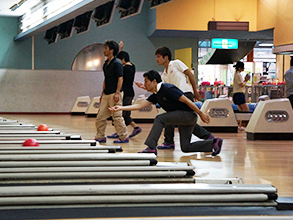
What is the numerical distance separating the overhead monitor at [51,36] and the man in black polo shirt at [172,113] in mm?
9483

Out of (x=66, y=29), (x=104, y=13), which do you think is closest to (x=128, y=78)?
(x=104, y=13)

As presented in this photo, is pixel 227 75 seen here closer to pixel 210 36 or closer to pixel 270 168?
pixel 210 36

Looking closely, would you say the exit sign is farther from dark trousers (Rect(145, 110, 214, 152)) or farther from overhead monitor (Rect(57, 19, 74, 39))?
dark trousers (Rect(145, 110, 214, 152))

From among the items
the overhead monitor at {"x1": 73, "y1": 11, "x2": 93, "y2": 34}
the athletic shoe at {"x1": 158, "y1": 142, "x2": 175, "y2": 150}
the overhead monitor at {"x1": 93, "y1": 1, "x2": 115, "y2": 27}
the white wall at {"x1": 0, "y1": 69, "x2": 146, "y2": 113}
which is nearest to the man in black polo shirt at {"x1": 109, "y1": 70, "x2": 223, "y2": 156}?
the athletic shoe at {"x1": 158, "y1": 142, "x2": 175, "y2": 150}

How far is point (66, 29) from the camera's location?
12.4 metres

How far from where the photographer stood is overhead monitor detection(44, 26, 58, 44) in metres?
13.2

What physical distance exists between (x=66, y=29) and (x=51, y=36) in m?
1.30

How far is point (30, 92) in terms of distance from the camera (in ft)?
45.1

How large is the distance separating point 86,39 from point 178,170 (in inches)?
517

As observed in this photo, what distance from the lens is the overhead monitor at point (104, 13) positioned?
9.92 m

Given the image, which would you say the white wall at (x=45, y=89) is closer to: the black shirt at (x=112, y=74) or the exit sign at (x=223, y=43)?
Answer: the exit sign at (x=223, y=43)

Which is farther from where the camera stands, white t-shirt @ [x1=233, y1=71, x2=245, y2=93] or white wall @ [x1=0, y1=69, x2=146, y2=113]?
white wall @ [x1=0, y1=69, x2=146, y2=113]

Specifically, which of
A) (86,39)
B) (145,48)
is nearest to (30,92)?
(86,39)

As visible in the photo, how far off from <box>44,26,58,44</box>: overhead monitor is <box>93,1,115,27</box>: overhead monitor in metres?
3.31
